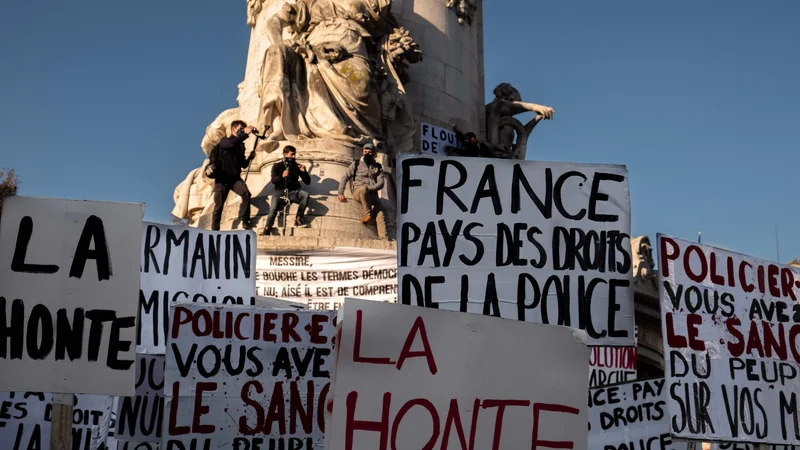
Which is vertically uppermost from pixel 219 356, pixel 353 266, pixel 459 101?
pixel 459 101

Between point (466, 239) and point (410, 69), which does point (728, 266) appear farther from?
point (410, 69)

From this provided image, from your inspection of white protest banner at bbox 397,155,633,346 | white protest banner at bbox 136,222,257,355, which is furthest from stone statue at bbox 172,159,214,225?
white protest banner at bbox 397,155,633,346

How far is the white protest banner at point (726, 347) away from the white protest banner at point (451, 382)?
1.61 m

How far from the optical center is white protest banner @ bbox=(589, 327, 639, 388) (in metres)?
14.9

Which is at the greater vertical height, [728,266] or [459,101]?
[459,101]

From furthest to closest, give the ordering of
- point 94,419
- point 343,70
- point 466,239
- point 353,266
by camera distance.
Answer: point 343,70 < point 353,266 < point 94,419 < point 466,239

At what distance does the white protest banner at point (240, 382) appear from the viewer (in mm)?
9273

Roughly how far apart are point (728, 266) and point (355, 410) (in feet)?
11.4

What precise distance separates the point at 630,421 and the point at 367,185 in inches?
335

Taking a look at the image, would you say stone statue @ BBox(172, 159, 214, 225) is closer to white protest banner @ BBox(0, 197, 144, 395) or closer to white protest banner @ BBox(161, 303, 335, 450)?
A: white protest banner @ BBox(161, 303, 335, 450)

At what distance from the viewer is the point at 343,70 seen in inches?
778

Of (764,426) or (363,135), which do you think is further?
(363,135)

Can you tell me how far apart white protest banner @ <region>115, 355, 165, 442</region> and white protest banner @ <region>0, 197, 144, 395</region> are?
3.39 m

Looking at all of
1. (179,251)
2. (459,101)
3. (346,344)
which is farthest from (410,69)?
(346,344)
